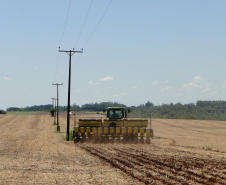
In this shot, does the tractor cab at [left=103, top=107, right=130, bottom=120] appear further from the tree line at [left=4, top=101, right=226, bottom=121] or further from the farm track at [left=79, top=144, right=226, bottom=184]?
the tree line at [left=4, top=101, right=226, bottom=121]

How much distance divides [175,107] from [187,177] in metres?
121

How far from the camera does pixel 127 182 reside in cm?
1077

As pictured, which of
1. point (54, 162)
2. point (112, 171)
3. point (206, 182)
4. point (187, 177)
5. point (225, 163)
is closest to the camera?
point (206, 182)

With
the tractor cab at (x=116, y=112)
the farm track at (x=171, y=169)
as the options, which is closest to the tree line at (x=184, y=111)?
the tractor cab at (x=116, y=112)

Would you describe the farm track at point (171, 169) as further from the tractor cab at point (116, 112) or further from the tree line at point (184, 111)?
the tree line at point (184, 111)

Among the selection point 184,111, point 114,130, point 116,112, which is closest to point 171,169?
point 114,130

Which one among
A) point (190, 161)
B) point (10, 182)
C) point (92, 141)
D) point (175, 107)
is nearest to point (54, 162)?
point (10, 182)

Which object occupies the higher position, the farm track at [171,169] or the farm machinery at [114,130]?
the farm machinery at [114,130]

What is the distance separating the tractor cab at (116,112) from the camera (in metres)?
28.2

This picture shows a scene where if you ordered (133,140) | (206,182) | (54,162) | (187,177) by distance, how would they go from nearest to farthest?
(206,182), (187,177), (54,162), (133,140)

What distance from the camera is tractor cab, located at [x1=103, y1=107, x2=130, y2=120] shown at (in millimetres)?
28156

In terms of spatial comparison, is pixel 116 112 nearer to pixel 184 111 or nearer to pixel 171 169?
pixel 171 169

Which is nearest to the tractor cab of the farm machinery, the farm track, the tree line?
the farm machinery

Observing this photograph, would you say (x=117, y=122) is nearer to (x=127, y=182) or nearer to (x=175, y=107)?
(x=127, y=182)
